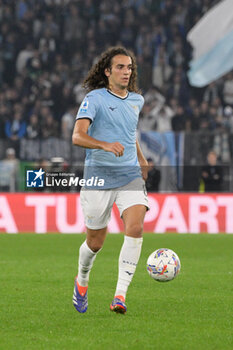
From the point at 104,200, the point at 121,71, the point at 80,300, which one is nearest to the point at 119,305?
the point at 80,300

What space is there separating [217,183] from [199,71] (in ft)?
19.2

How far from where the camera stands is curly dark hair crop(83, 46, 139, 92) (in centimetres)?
600

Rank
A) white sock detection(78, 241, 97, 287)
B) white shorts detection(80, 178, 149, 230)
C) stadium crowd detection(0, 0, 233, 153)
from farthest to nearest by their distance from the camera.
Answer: stadium crowd detection(0, 0, 233, 153) < white sock detection(78, 241, 97, 287) < white shorts detection(80, 178, 149, 230)

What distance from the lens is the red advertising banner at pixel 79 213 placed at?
50.9ft

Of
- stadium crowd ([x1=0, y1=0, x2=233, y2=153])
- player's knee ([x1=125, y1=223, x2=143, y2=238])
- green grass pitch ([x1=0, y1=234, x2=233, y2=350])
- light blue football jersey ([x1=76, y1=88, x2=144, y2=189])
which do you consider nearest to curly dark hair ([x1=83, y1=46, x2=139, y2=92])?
light blue football jersey ([x1=76, y1=88, x2=144, y2=189])

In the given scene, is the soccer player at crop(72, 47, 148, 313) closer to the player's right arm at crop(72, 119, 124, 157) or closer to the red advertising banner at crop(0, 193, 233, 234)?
the player's right arm at crop(72, 119, 124, 157)

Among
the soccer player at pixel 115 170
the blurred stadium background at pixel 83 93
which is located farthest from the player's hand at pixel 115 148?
the blurred stadium background at pixel 83 93

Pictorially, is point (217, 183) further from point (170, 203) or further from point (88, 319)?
point (88, 319)

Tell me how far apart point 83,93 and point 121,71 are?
1440 centimetres

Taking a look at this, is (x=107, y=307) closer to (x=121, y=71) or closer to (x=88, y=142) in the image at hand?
(x=88, y=142)

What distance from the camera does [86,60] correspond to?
21.3 m

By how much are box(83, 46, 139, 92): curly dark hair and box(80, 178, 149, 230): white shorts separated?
0.86m

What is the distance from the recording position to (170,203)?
15562 millimetres

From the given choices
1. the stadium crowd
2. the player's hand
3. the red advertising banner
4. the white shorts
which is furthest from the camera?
the stadium crowd
